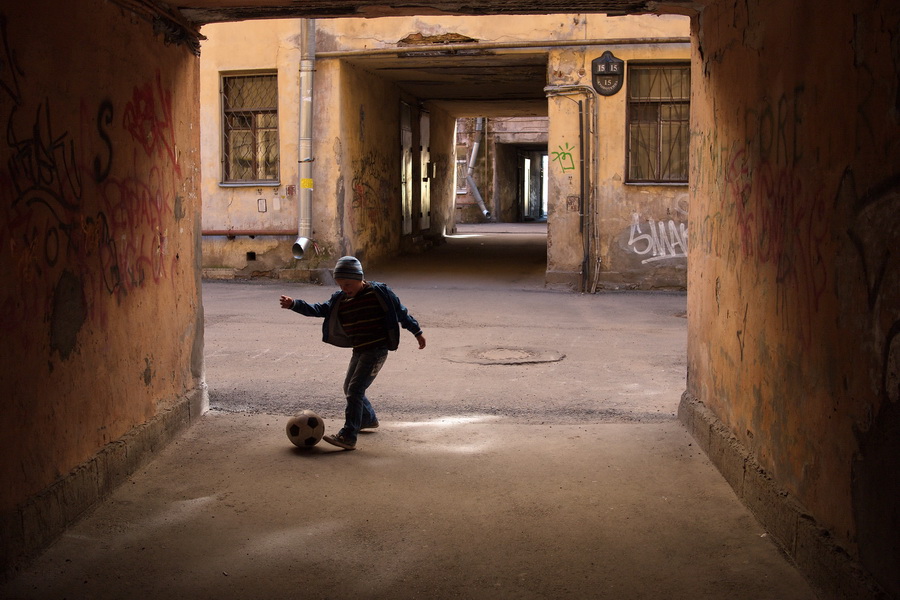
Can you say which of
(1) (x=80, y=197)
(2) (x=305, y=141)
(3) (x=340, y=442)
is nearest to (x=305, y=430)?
(3) (x=340, y=442)

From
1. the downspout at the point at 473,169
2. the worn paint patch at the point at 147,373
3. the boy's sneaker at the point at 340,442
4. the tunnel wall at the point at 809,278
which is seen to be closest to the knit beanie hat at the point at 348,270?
the boy's sneaker at the point at 340,442

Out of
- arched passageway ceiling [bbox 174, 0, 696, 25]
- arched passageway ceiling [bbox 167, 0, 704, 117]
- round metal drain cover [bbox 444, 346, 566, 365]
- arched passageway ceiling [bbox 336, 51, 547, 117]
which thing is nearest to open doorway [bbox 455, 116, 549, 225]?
arched passageway ceiling [bbox 167, 0, 704, 117]

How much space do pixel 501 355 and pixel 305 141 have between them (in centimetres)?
744

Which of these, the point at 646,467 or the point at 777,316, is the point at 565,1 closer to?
the point at 777,316

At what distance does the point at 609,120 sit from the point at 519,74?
392cm

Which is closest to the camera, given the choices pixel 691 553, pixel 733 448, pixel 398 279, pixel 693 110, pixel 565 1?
pixel 691 553

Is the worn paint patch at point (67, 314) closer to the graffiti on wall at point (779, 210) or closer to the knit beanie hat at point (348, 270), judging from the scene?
the knit beanie hat at point (348, 270)

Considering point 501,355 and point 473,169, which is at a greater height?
point 473,169

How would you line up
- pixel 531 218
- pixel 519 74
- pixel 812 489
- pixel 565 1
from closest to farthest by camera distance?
pixel 812 489, pixel 565 1, pixel 519 74, pixel 531 218

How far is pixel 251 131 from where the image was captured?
53.0ft

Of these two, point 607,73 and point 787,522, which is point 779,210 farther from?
point 607,73

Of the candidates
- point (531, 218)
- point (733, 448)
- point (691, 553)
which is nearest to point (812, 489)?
point (691, 553)

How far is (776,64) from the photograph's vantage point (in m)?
4.43

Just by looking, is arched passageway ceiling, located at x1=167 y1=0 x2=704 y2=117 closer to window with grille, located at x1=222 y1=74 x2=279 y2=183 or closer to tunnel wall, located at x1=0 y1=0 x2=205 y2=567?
tunnel wall, located at x1=0 y1=0 x2=205 y2=567
